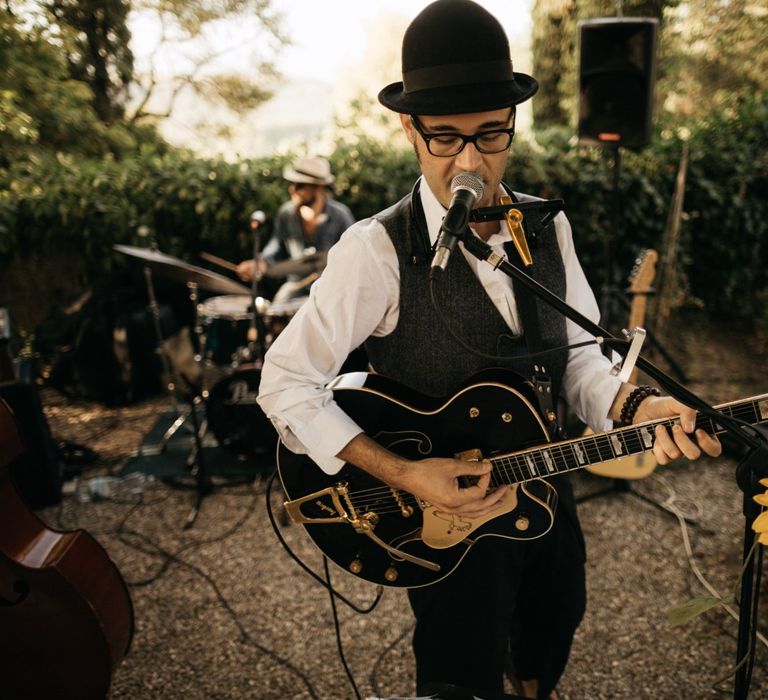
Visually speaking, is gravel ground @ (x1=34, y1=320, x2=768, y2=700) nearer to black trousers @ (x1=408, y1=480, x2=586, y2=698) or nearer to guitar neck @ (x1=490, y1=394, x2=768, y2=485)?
black trousers @ (x1=408, y1=480, x2=586, y2=698)

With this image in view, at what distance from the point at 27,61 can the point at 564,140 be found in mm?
4952

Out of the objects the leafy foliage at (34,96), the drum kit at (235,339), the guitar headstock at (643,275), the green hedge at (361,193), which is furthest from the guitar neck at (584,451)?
the leafy foliage at (34,96)

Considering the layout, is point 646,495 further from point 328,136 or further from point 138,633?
point 328,136

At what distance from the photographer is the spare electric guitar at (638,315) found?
320cm

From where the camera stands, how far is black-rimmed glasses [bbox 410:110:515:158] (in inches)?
52.4

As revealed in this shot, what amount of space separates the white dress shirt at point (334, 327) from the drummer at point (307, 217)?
9.67ft

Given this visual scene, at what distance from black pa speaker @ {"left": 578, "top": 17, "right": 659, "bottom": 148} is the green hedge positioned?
1.13 metres

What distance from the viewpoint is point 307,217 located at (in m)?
4.71

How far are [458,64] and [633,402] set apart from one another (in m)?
0.85

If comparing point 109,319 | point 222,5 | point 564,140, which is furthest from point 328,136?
point 222,5

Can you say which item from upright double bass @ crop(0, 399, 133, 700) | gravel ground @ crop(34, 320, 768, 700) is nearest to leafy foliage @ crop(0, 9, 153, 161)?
gravel ground @ crop(34, 320, 768, 700)

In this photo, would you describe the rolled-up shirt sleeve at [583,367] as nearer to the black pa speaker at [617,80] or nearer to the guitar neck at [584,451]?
the guitar neck at [584,451]

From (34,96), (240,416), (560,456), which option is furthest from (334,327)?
(34,96)

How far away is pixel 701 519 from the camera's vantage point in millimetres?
3182
